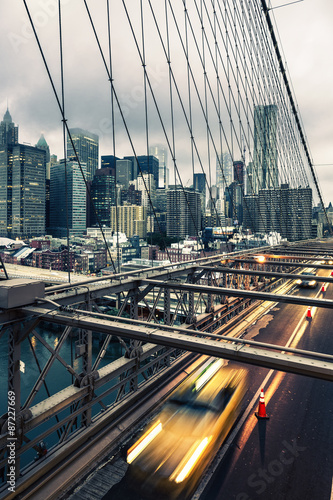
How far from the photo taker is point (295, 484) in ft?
16.9

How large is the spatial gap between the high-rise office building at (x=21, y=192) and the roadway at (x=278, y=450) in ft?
213

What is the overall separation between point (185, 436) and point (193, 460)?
689 millimetres

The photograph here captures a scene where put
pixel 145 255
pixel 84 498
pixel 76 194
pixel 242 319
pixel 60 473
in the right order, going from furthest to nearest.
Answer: pixel 145 255
pixel 76 194
pixel 242 319
pixel 60 473
pixel 84 498

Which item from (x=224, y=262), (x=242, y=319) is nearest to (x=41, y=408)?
(x=224, y=262)

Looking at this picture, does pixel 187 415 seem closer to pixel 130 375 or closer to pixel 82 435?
pixel 130 375

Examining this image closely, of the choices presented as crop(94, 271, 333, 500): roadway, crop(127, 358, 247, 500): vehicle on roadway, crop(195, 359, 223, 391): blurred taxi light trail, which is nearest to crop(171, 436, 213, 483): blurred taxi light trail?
crop(127, 358, 247, 500): vehicle on roadway

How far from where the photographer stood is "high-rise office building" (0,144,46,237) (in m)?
64.6

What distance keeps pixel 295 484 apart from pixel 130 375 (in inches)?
152

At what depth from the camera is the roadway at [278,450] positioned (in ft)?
16.3

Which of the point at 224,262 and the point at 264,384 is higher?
the point at 224,262

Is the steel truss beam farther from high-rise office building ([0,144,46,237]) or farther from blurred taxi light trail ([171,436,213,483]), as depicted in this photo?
high-rise office building ([0,144,46,237])

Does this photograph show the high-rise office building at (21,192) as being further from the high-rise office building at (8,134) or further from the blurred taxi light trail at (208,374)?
the blurred taxi light trail at (208,374)

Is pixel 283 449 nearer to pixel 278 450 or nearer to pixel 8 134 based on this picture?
pixel 278 450

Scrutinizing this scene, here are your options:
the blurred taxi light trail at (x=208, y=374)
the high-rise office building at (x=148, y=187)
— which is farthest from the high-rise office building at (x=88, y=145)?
the blurred taxi light trail at (x=208, y=374)
